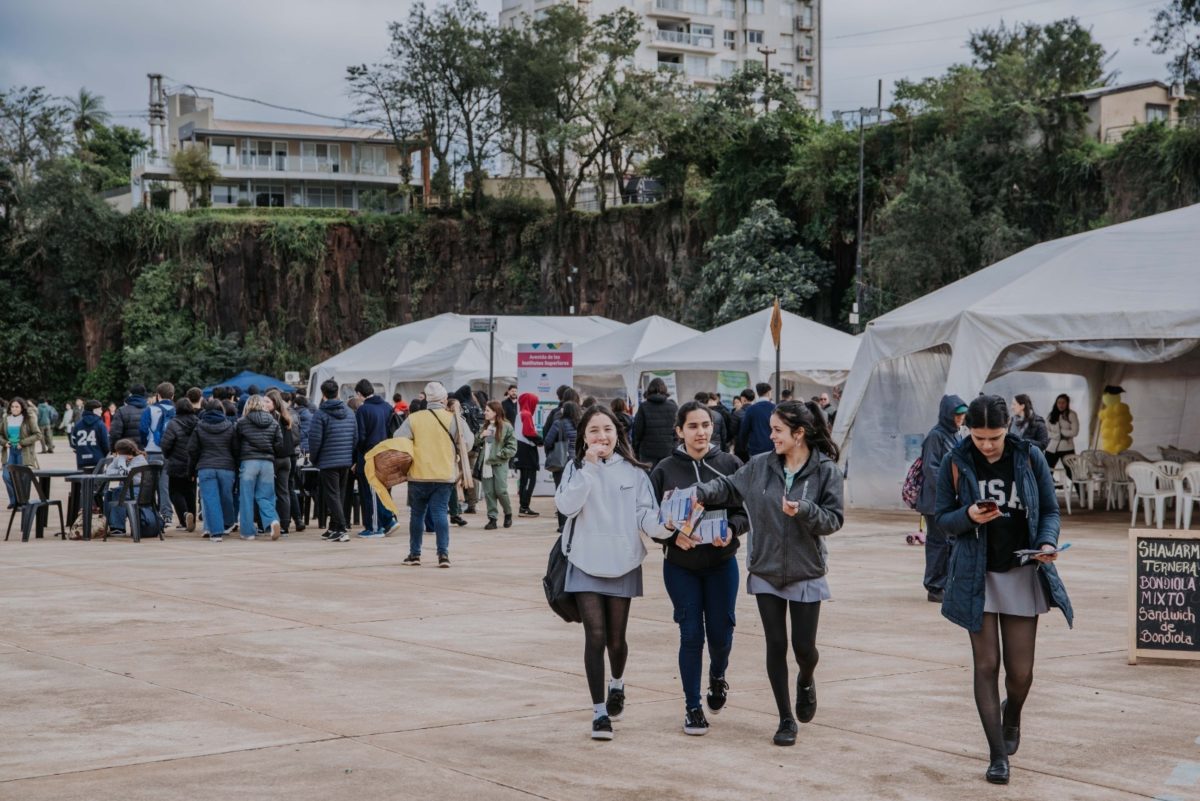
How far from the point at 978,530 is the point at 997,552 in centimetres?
12

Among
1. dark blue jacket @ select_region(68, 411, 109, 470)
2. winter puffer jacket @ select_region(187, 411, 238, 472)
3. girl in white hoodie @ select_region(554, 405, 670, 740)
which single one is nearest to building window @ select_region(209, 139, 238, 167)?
dark blue jacket @ select_region(68, 411, 109, 470)

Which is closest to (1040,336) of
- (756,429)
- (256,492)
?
(756,429)

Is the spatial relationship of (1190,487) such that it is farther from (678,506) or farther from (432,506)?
(678,506)

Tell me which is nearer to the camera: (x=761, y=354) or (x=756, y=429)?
(x=756, y=429)

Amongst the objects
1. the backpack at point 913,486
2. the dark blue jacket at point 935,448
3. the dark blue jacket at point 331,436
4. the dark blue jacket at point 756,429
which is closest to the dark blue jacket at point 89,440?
the dark blue jacket at point 331,436

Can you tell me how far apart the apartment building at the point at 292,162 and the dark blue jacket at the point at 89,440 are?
5628 cm

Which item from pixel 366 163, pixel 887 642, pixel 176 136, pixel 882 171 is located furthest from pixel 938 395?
pixel 176 136

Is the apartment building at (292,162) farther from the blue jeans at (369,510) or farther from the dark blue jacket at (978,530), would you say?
the dark blue jacket at (978,530)

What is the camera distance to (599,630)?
6344 millimetres

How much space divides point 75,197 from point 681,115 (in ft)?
85.9

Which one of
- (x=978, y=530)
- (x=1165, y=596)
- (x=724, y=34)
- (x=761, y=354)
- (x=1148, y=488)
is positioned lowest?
(x=1165, y=596)

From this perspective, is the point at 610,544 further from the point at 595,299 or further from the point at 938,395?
the point at 595,299

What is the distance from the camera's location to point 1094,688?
7.58m

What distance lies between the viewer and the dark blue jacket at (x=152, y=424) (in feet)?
59.0
